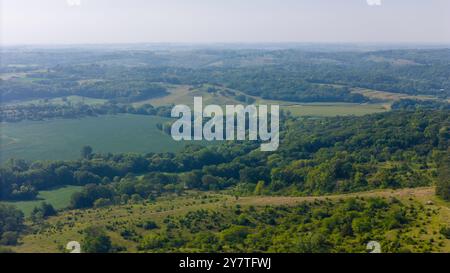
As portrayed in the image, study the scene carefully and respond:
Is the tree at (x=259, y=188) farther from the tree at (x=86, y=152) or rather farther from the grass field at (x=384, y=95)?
the grass field at (x=384, y=95)

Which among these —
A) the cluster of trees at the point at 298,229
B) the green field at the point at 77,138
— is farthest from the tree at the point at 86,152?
the cluster of trees at the point at 298,229

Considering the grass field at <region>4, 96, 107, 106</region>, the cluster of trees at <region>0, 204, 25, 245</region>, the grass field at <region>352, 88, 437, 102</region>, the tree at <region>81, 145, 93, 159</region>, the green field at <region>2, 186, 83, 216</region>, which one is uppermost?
the grass field at <region>352, 88, 437, 102</region>

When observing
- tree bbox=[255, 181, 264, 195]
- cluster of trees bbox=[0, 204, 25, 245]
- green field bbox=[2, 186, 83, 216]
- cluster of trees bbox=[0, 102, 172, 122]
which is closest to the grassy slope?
cluster of trees bbox=[0, 204, 25, 245]

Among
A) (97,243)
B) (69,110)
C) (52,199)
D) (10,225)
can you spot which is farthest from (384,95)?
(97,243)

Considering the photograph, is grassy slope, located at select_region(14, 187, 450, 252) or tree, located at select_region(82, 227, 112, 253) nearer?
tree, located at select_region(82, 227, 112, 253)

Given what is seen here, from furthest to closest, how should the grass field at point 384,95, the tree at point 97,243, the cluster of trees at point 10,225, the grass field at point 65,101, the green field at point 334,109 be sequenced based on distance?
the grass field at point 384,95, the grass field at point 65,101, the green field at point 334,109, the cluster of trees at point 10,225, the tree at point 97,243

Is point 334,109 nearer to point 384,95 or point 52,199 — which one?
point 384,95

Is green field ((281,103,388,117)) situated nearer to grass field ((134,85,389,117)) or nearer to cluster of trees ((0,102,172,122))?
grass field ((134,85,389,117))
